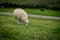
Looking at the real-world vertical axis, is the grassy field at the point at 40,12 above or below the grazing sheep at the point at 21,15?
above

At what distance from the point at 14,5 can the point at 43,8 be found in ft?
1.57

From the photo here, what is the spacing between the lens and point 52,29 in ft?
8.67

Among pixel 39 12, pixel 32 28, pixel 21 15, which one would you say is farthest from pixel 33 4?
pixel 32 28

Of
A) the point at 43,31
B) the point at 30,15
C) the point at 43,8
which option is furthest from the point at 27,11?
the point at 43,31

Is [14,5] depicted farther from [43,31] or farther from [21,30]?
[43,31]

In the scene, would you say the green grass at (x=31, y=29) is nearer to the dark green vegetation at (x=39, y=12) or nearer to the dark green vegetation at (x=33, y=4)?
the dark green vegetation at (x=39, y=12)

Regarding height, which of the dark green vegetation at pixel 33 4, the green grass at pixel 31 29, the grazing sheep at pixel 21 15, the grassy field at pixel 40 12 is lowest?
the green grass at pixel 31 29

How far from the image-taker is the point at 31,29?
2662 millimetres

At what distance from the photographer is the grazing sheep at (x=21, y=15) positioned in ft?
9.31

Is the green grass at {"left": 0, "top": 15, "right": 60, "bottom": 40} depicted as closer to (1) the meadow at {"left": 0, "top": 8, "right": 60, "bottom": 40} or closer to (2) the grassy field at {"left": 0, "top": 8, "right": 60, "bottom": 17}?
(1) the meadow at {"left": 0, "top": 8, "right": 60, "bottom": 40}

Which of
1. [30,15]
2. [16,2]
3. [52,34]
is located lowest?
[52,34]

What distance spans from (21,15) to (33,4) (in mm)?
312

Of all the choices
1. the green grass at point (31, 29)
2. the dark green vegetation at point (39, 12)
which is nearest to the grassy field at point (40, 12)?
the dark green vegetation at point (39, 12)

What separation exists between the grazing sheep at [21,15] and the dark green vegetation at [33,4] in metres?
0.08
